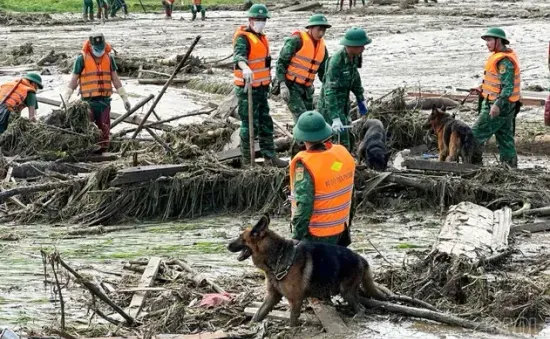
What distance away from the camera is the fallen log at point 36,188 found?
12.1m

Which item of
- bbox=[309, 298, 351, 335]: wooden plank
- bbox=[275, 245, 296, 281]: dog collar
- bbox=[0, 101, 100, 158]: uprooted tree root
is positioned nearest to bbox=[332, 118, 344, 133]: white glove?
bbox=[0, 101, 100, 158]: uprooted tree root

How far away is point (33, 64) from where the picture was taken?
26562mm

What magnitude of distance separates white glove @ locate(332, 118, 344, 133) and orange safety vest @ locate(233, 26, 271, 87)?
139 centimetres

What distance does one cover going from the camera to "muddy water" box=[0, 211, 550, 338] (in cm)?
821

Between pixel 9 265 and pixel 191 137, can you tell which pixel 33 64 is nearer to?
pixel 191 137

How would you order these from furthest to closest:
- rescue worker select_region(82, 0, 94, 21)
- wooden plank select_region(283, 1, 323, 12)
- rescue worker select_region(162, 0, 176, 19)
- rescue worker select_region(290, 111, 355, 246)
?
wooden plank select_region(283, 1, 323, 12) → rescue worker select_region(162, 0, 176, 19) → rescue worker select_region(82, 0, 94, 21) → rescue worker select_region(290, 111, 355, 246)

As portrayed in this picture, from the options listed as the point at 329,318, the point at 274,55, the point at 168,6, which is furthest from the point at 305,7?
the point at 329,318

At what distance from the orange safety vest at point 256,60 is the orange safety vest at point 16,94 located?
3.79 metres

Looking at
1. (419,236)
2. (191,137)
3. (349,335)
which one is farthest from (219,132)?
(349,335)

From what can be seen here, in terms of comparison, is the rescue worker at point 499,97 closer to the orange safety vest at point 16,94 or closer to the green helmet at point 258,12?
the green helmet at point 258,12

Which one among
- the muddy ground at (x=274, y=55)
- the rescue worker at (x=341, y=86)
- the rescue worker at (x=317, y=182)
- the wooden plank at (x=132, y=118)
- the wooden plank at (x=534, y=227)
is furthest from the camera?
the wooden plank at (x=132, y=118)

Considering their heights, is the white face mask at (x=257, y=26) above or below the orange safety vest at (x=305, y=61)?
above

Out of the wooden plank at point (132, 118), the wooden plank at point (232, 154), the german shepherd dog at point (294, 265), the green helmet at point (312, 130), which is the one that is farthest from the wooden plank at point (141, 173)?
the german shepherd dog at point (294, 265)

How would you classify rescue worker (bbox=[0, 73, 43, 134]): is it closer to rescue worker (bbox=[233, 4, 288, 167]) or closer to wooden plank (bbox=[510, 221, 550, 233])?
rescue worker (bbox=[233, 4, 288, 167])
